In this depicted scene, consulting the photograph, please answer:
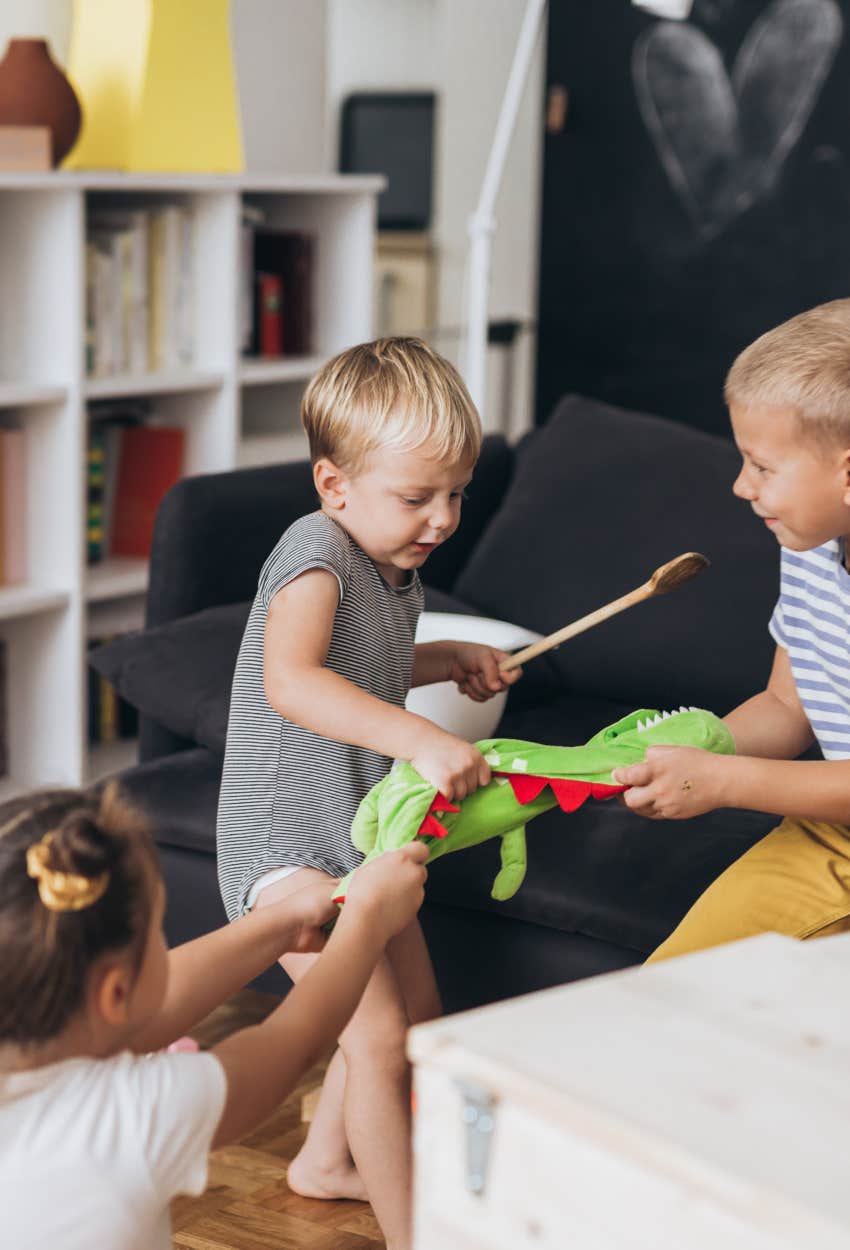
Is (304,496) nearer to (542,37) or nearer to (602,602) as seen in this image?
(602,602)

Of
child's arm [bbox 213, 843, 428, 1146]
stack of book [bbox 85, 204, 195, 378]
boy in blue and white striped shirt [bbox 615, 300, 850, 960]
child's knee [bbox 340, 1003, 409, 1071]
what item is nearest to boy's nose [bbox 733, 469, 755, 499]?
boy in blue and white striped shirt [bbox 615, 300, 850, 960]

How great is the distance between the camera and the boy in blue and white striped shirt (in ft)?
4.88

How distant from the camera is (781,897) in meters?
1.60

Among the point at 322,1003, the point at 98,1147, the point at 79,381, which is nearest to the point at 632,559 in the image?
the point at 79,381

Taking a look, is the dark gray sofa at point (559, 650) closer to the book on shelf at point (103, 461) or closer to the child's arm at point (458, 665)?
the child's arm at point (458, 665)

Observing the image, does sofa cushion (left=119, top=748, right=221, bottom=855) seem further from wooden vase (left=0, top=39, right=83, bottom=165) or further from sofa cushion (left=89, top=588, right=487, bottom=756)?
wooden vase (left=0, top=39, right=83, bottom=165)

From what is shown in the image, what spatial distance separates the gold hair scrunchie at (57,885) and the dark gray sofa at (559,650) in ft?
2.85

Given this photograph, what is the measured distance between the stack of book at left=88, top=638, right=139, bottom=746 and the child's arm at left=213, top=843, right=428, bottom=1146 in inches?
79.9

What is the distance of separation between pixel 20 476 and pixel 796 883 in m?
1.86

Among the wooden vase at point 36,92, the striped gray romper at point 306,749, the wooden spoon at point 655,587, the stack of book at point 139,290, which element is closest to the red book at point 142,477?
the stack of book at point 139,290

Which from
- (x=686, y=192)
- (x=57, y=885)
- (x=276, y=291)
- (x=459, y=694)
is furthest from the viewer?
(x=686, y=192)

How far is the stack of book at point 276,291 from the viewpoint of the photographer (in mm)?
3494

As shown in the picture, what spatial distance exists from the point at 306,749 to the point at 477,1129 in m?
0.72

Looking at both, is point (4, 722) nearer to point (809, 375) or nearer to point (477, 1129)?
point (809, 375)
